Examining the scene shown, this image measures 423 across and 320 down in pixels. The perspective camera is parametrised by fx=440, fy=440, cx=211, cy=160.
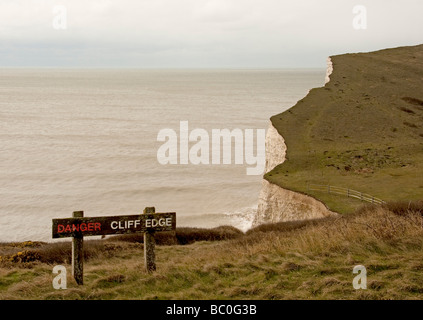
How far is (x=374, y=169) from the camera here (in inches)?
1805

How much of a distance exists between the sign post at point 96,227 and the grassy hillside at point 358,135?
23.8 meters

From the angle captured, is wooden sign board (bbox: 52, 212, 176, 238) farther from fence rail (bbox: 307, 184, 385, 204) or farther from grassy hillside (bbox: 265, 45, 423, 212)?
fence rail (bbox: 307, 184, 385, 204)

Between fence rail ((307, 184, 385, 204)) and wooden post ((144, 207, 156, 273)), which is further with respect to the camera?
fence rail ((307, 184, 385, 204))

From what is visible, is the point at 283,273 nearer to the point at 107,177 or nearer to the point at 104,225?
the point at 104,225

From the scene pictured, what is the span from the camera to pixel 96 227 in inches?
439

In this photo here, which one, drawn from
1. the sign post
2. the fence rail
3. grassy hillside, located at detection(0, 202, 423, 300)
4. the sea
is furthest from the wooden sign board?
the sea

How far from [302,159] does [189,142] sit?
44.9 m

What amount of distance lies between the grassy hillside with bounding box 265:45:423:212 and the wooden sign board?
23.9 meters

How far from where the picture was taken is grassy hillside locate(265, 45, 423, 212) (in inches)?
1609

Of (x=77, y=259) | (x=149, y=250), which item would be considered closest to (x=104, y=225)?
(x=77, y=259)

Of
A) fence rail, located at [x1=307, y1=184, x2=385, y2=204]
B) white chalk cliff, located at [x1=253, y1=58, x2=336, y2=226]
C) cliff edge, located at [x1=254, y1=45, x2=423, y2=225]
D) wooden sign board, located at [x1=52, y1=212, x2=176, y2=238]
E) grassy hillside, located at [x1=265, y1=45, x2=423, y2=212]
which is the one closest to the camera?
wooden sign board, located at [x1=52, y1=212, x2=176, y2=238]

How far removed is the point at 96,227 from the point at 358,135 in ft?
179

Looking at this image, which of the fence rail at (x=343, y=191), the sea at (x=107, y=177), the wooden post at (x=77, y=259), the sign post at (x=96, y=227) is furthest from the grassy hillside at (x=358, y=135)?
the wooden post at (x=77, y=259)

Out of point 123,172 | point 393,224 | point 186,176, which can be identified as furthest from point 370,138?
point 393,224
